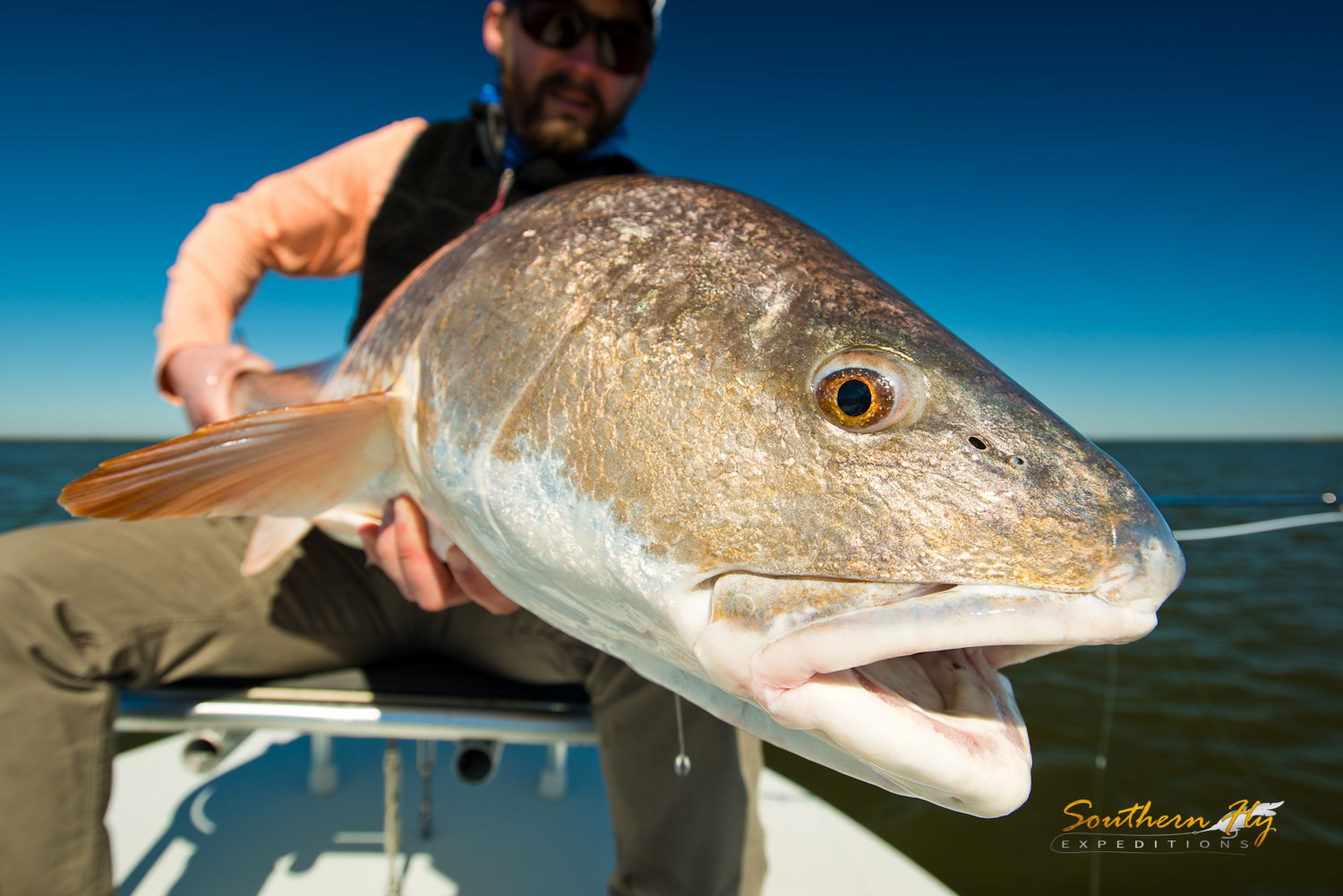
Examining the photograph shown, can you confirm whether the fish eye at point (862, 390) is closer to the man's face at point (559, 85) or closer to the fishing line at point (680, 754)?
the fishing line at point (680, 754)

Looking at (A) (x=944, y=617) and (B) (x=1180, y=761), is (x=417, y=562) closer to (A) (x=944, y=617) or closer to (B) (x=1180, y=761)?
(A) (x=944, y=617)

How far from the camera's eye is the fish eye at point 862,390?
89cm

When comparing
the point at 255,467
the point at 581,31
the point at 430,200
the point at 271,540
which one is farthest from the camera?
the point at 581,31

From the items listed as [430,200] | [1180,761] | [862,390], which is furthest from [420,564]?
[1180,761]

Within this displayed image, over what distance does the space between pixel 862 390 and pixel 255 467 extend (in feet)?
3.66

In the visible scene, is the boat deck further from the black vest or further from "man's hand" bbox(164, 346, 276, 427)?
the black vest

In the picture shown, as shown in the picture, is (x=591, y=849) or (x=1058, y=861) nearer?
(x=591, y=849)

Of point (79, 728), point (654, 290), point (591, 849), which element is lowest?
point (591, 849)

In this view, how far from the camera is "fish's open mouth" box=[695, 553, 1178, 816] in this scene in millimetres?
745

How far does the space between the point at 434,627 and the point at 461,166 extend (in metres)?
1.80

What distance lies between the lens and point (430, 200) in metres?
2.57

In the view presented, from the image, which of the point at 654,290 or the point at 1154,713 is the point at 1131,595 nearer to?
the point at 654,290

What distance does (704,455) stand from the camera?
2.93ft

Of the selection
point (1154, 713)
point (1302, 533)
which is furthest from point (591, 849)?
point (1302, 533)
